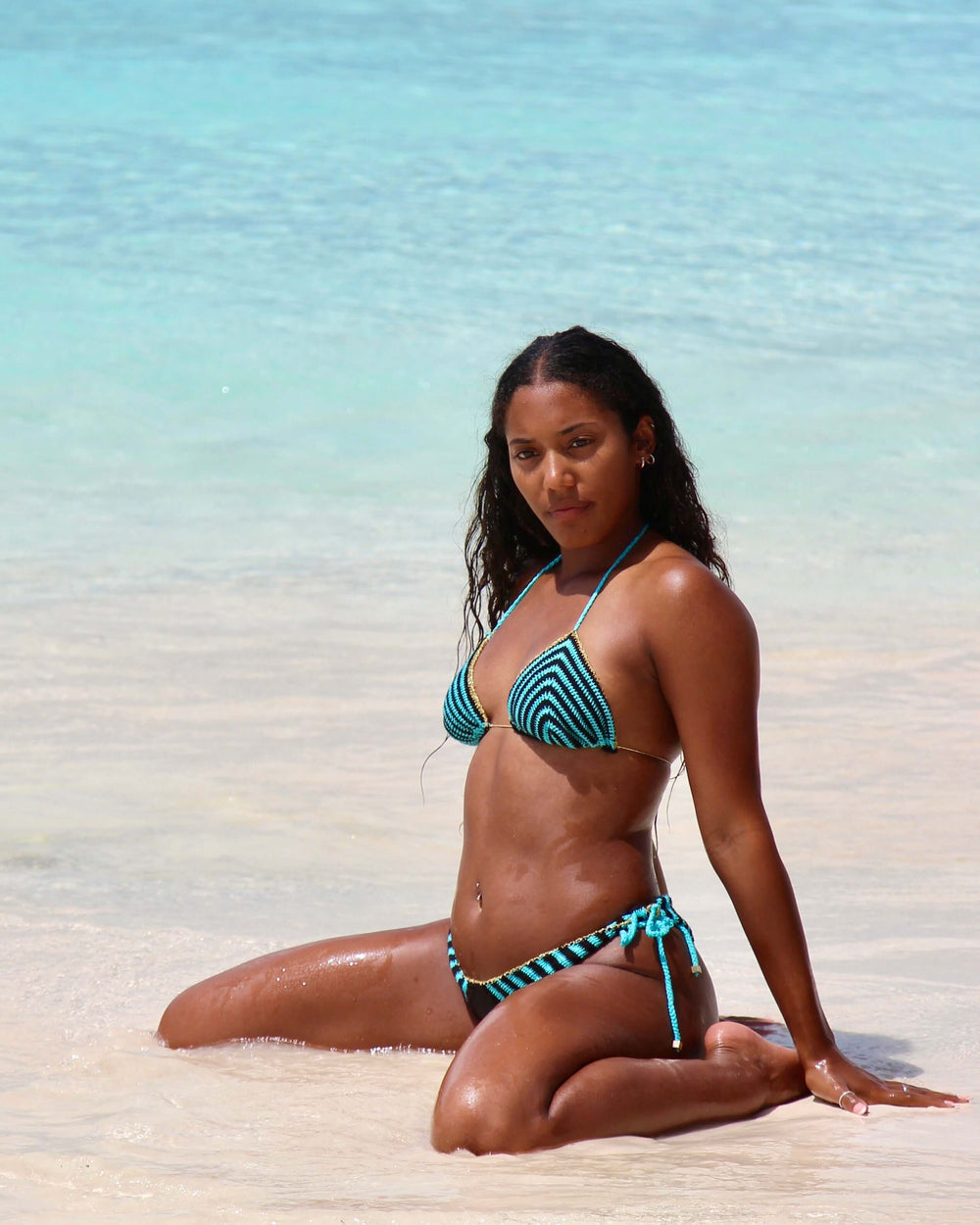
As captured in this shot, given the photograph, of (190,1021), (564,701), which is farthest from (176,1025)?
(564,701)

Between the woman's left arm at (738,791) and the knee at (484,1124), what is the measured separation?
20.1 inches

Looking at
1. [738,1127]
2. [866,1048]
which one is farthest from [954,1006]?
[738,1127]

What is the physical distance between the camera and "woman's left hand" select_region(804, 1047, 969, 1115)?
2.93m

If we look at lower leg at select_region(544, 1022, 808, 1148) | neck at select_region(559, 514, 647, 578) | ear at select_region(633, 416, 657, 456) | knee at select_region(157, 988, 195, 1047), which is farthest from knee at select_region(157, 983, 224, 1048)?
ear at select_region(633, 416, 657, 456)

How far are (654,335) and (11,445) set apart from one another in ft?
16.2

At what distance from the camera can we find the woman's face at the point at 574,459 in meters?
3.24

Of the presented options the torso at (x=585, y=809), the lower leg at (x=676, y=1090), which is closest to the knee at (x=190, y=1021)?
the torso at (x=585, y=809)

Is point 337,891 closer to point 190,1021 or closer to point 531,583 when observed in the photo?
point 190,1021

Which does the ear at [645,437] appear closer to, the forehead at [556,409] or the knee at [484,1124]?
the forehead at [556,409]

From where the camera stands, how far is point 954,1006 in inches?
144

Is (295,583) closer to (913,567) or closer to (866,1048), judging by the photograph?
(913,567)

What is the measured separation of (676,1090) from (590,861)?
0.43 metres

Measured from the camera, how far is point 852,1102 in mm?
2898

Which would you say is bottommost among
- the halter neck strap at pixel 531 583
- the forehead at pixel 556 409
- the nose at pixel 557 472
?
the halter neck strap at pixel 531 583
